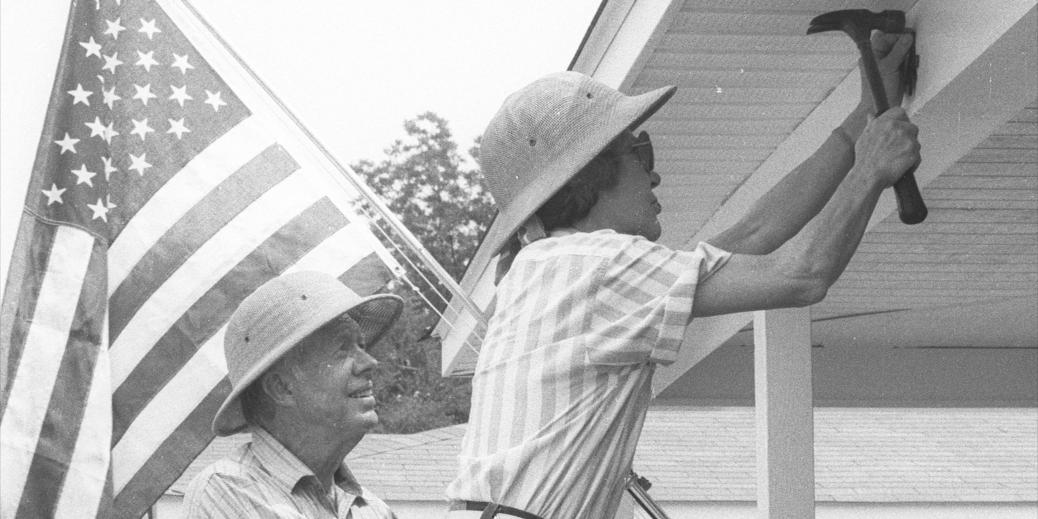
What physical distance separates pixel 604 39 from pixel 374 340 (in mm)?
1688

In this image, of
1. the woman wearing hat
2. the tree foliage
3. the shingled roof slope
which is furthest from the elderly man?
the tree foliage

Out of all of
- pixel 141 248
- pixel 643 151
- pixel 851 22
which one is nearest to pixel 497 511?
pixel 643 151

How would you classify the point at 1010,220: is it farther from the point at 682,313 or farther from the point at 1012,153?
the point at 682,313

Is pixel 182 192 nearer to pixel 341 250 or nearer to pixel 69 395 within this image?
pixel 341 250

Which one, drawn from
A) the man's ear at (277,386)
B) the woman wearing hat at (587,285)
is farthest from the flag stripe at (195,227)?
the woman wearing hat at (587,285)

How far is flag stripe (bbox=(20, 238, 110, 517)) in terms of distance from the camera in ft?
16.5

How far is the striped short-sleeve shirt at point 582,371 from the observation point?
2.76 meters

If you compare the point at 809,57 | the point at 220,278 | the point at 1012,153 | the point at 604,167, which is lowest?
the point at 604,167

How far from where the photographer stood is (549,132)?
2973 millimetres

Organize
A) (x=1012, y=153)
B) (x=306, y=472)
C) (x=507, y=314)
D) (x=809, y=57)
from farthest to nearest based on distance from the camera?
(x=1012, y=153) → (x=809, y=57) → (x=306, y=472) → (x=507, y=314)

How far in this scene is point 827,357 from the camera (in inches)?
501

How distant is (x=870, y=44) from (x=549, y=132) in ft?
4.93

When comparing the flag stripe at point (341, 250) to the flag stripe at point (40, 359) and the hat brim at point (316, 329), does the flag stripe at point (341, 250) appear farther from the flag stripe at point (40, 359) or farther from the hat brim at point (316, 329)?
the hat brim at point (316, 329)

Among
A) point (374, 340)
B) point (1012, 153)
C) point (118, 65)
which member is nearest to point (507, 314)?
point (374, 340)
